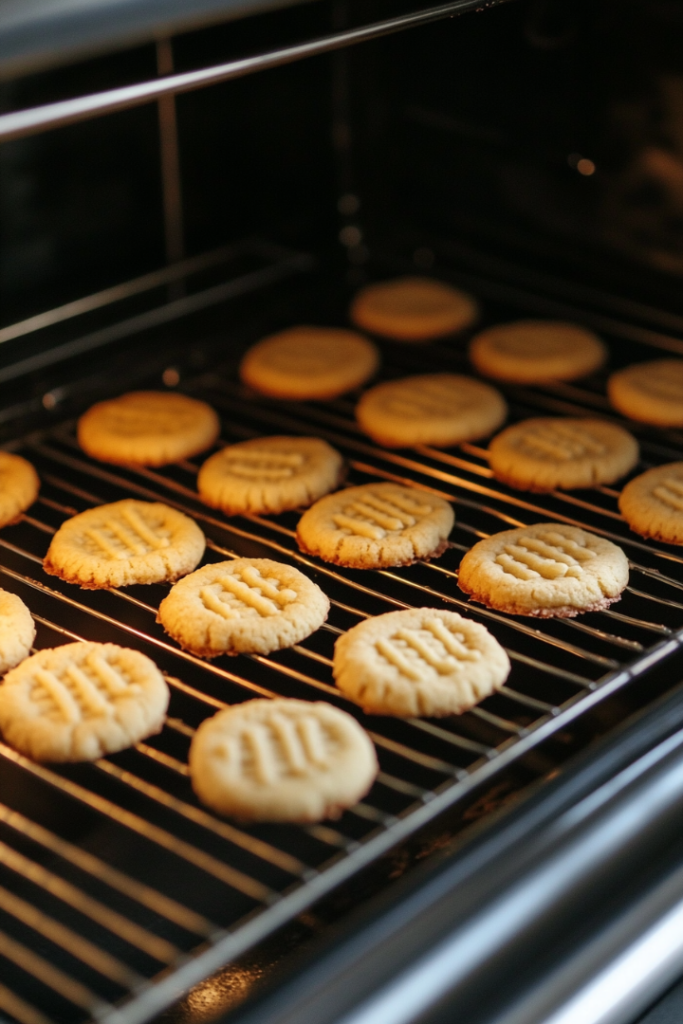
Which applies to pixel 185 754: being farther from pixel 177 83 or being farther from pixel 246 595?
pixel 177 83

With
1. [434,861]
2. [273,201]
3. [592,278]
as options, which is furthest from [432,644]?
[273,201]

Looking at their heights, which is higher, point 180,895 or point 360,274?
point 360,274

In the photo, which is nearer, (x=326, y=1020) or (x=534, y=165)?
(x=326, y=1020)

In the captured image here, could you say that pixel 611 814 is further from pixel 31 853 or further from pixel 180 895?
pixel 31 853

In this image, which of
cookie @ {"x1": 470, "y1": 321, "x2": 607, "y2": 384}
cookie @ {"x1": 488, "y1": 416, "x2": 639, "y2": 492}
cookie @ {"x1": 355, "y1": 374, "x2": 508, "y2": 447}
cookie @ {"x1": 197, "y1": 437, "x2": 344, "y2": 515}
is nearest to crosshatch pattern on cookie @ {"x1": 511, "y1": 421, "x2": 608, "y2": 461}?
cookie @ {"x1": 488, "y1": 416, "x2": 639, "y2": 492}

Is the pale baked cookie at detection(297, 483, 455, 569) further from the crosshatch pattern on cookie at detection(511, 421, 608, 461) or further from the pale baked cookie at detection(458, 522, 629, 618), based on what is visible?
the crosshatch pattern on cookie at detection(511, 421, 608, 461)

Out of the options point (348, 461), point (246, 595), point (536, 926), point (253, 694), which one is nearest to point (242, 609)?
point (246, 595)

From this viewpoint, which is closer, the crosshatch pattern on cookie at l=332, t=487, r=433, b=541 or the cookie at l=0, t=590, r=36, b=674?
the cookie at l=0, t=590, r=36, b=674
